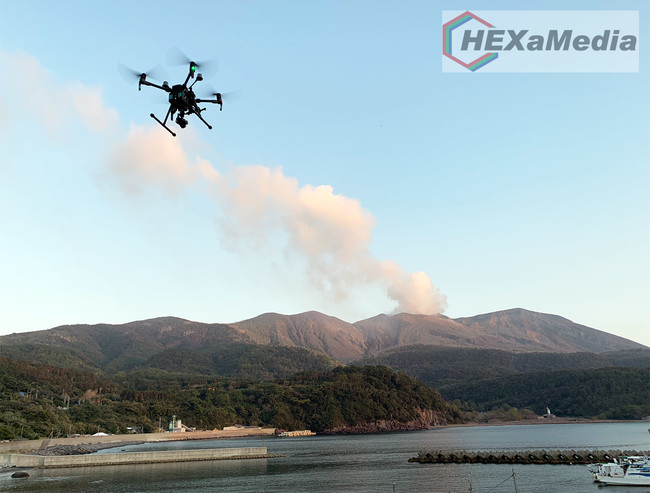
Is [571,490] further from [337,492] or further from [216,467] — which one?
[216,467]

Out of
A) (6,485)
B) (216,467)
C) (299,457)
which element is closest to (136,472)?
(216,467)

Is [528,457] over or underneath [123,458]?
underneath

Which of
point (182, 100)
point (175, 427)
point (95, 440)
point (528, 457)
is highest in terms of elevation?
point (182, 100)

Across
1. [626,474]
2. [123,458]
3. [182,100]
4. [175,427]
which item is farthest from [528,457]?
[175,427]

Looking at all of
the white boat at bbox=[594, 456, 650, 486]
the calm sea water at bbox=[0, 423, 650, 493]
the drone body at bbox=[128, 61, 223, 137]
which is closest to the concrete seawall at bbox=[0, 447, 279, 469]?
the calm sea water at bbox=[0, 423, 650, 493]

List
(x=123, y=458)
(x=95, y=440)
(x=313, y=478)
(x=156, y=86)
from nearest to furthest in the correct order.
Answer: (x=156, y=86) → (x=313, y=478) → (x=123, y=458) → (x=95, y=440)

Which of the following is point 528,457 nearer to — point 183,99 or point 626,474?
point 626,474

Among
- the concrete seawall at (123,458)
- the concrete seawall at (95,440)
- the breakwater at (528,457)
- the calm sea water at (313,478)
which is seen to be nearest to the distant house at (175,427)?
the concrete seawall at (95,440)
